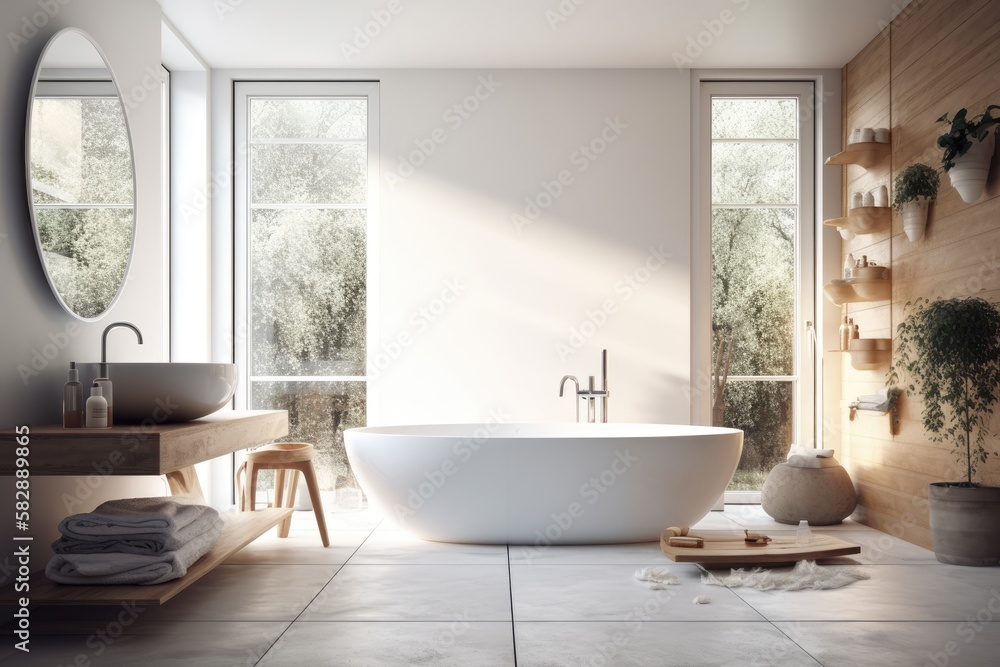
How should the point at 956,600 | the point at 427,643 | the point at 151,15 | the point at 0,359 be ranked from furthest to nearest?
the point at 151,15 → the point at 956,600 → the point at 0,359 → the point at 427,643

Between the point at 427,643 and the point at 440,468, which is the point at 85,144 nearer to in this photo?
the point at 440,468

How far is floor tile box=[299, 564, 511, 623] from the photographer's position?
8.89 feet

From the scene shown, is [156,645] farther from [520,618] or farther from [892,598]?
[892,598]

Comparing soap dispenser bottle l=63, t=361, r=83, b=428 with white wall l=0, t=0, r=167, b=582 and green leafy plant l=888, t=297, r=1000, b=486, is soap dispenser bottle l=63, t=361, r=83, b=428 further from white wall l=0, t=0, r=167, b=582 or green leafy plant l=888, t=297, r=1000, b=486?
green leafy plant l=888, t=297, r=1000, b=486

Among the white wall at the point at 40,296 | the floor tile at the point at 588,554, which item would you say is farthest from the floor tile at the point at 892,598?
the white wall at the point at 40,296

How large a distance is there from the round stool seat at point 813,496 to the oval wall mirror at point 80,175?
3167 millimetres

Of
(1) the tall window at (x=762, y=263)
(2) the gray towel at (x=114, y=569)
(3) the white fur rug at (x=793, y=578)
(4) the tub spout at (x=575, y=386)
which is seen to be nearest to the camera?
(2) the gray towel at (x=114, y=569)

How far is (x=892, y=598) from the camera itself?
2.90m

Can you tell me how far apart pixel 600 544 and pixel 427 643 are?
1.48 metres

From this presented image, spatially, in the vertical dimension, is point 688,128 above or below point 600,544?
above

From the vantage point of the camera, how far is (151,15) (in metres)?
3.96

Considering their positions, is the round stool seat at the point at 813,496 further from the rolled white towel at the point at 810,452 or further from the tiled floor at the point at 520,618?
the tiled floor at the point at 520,618

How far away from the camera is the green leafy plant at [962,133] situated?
331cm

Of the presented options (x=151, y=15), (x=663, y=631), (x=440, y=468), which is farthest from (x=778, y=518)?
(x=151, y=15)
